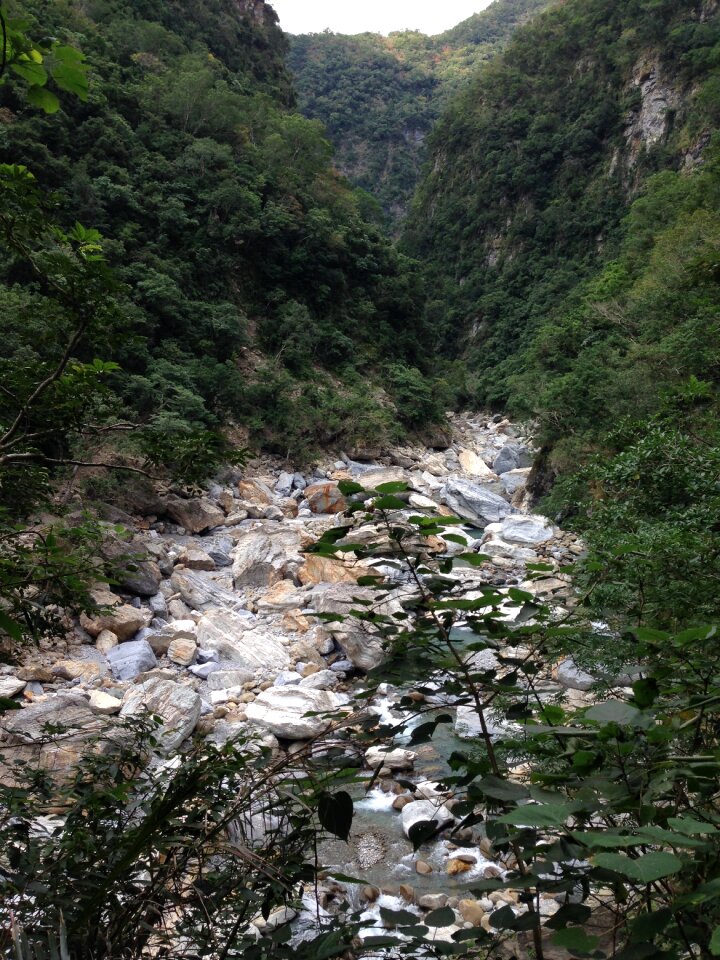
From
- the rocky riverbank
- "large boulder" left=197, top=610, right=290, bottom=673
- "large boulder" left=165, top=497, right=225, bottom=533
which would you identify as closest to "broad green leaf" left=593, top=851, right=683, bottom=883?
the rocky riverbank

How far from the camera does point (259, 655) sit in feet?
21.5

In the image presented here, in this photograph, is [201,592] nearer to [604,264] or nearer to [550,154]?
[604,264]

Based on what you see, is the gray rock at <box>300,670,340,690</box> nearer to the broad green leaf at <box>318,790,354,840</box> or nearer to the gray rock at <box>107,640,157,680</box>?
the gray rock at <box>107,640,157,680</box>

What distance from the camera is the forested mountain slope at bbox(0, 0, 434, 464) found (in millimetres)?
13281

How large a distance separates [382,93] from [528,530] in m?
66.4

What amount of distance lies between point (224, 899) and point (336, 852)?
334 centimetres

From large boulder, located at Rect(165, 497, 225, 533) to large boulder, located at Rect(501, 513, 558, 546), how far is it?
537 cm

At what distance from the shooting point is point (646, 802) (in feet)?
2.34

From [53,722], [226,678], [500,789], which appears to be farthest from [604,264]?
[500,789]

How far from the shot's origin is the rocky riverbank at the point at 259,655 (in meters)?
3.13

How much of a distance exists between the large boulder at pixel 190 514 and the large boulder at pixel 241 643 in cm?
308

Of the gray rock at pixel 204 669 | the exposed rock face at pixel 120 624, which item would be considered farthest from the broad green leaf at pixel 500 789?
the exposed rock face at pixel 120 624

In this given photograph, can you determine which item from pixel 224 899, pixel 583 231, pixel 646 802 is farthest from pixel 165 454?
pixel 583 231

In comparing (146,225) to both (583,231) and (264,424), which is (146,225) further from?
(583,231)
